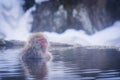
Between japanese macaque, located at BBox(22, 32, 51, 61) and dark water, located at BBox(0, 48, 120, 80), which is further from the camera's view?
japanese macaque, located at BBox(22, 32, 51, 61)

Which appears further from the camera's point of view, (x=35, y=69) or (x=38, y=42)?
(x=38, y=42)

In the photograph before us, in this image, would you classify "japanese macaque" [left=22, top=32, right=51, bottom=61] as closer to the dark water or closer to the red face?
the red face

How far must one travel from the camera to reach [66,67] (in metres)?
5.02

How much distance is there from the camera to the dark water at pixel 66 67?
4.39m

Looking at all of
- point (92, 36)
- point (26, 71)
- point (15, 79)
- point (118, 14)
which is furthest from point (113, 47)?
point (15, 79)

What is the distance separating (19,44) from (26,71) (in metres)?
2.83

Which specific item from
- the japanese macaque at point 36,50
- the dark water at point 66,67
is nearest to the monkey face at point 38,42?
the japanese macaque at point 36,50

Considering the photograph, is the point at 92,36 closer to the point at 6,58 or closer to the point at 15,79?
the point at 6,58

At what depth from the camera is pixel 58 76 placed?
14.4 ft

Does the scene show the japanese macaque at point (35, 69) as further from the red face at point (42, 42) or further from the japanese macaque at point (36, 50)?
the red face at point (42, 42)

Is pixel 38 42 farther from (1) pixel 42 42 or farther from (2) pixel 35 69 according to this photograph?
(2) pixel 35 69

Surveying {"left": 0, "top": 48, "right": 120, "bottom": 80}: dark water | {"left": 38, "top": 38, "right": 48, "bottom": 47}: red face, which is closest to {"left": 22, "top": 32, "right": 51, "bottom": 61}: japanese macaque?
{"left": 38, "top": 38, "right": 48, "bottom": 47}: red face

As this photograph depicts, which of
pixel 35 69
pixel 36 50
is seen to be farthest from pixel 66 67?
pixel 36 50

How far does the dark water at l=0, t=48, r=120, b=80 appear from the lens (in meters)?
4.39
